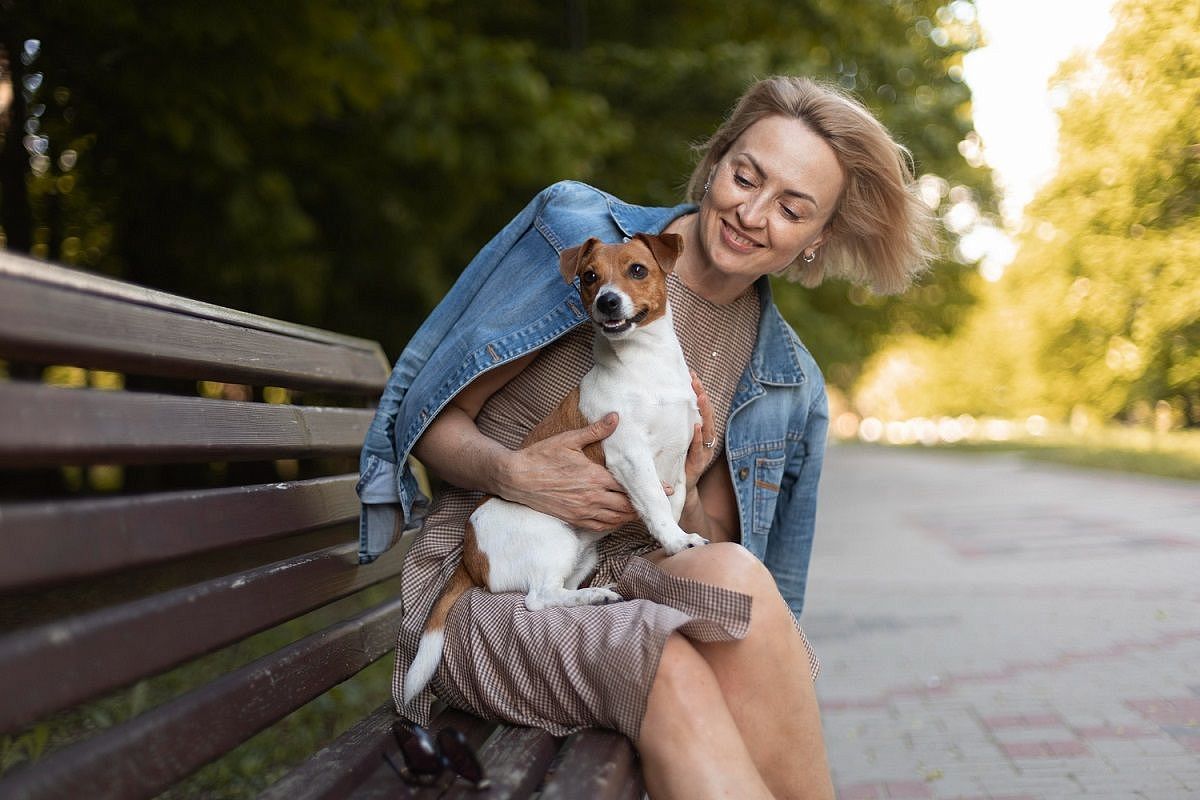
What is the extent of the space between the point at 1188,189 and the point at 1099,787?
6.43ft

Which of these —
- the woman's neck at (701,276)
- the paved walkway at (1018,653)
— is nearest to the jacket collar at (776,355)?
the woman's neck at (701,276)

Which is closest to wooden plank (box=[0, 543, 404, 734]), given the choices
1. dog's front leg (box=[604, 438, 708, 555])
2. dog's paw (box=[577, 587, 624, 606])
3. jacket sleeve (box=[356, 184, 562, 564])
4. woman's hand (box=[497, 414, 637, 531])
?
jacket sleeve (box=[356, 184, 562, 564])

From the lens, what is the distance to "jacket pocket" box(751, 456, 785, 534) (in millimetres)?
3086

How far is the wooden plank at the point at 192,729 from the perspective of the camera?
1.62 meters

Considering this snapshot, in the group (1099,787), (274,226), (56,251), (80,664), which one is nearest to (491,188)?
(274,226)

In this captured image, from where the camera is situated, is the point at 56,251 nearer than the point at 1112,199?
No

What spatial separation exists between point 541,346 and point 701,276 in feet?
2.02

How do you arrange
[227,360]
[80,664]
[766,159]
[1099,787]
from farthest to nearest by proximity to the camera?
[1099,787] < [766,159] < [227,360] < [80,664]

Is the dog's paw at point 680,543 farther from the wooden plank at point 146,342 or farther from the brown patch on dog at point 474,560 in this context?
the wooden plank at point 146,342

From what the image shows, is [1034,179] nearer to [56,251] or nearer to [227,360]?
[227,360]

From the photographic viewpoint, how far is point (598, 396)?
275cm

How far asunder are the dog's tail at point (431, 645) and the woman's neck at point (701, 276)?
3.72 ft

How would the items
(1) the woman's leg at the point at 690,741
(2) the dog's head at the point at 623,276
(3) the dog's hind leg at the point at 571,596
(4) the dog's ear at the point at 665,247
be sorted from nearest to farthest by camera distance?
1. (1) the woman's leg at the point at 690,741
2. (3) the dog's hind leg at the point at 571,596
3. (2) the dog's head at the point at 623,276
4. (4) the dog's ear at the point at 665,247

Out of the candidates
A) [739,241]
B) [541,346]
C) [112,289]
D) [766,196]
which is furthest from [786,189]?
[112,289]
